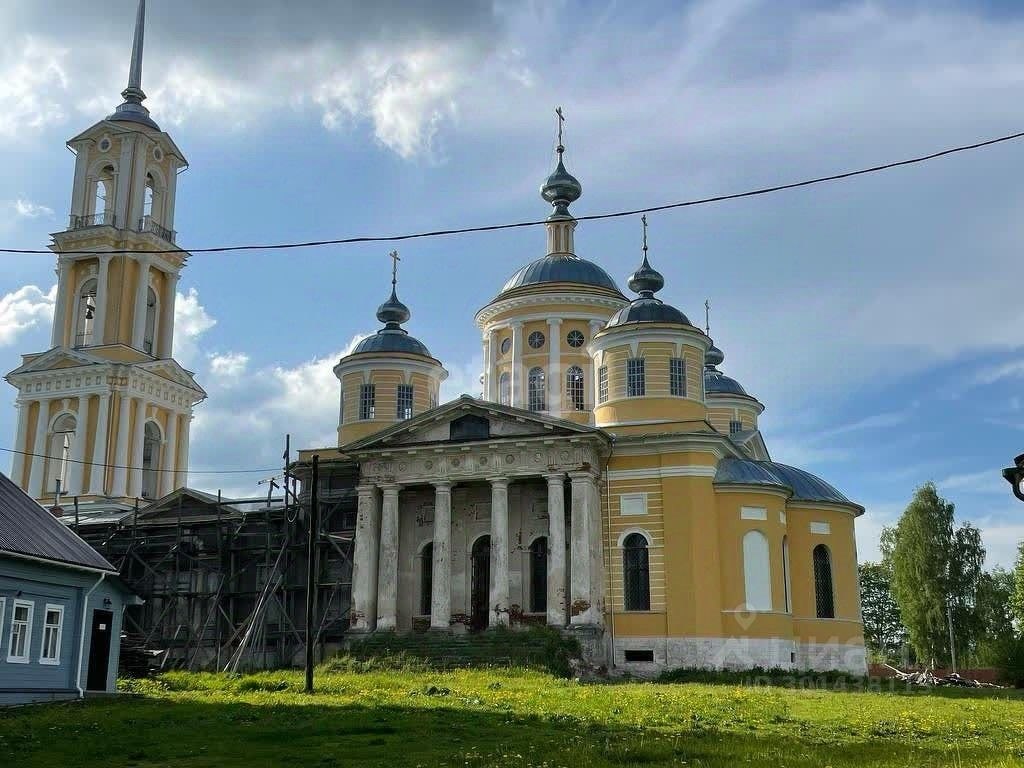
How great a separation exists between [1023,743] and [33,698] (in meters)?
16.9

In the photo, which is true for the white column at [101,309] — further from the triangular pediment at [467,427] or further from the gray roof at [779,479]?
the gray roof at [779,479]

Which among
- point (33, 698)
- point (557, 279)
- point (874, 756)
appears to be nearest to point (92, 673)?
point (33, 698)

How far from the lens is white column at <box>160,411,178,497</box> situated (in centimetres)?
4709

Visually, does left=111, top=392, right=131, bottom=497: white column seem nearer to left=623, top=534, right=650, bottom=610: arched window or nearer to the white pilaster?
the white pilaster

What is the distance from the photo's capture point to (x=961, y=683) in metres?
36.3

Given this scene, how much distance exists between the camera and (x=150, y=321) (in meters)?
47.5

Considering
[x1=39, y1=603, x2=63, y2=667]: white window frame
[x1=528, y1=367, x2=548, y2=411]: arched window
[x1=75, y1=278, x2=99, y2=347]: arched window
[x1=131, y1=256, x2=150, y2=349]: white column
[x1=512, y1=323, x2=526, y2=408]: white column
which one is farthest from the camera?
[x1=75, y1=278, x2=99, y2=347]: arched window

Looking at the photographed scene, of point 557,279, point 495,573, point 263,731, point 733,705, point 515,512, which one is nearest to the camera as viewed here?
point 263,731

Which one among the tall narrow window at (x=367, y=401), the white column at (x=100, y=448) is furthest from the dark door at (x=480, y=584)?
the white column at (x=100, y=448)

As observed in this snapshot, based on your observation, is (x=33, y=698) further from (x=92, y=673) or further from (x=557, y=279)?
(x=557, y=279)

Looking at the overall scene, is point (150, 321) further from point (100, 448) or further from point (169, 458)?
point (100, 448)

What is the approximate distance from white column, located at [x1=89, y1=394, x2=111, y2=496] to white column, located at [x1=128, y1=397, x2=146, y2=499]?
1132 mm

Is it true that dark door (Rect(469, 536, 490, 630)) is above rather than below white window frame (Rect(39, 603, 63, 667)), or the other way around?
above

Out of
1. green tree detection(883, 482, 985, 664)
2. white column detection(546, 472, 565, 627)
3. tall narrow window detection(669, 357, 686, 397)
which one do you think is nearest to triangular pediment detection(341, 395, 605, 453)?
white column detection(546, 472, 565, 627)
